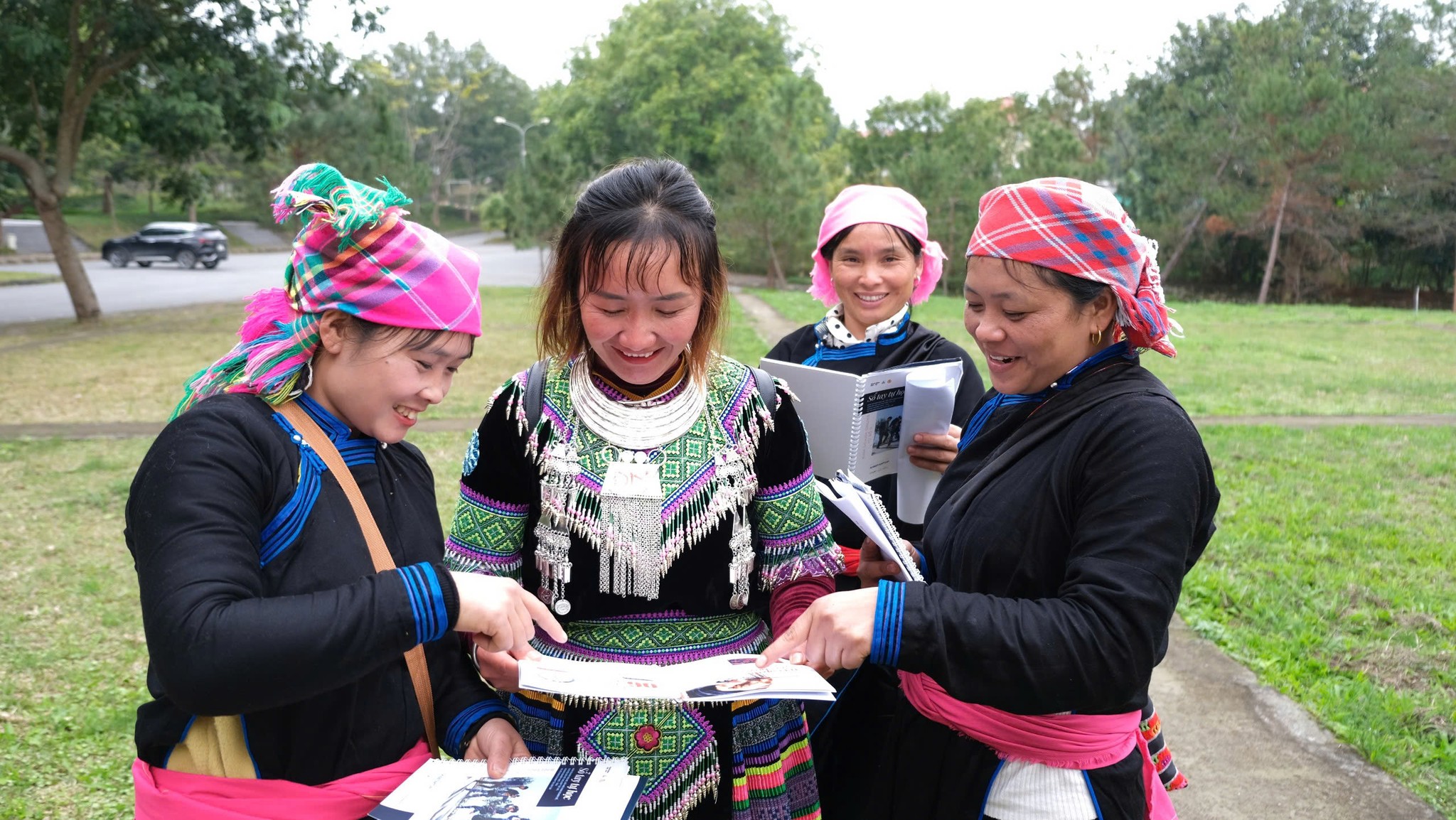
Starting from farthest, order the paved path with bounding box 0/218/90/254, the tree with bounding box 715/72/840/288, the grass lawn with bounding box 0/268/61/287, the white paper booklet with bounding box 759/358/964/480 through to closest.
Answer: the paved path with bounding box 0/218/90/254, the tree with bounding box 715/72/840/288, the grass lawn with bounding box 0/268/61/287, the white paper booklet with bounding box 759/358/964/480

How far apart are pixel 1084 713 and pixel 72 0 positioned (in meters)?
16.6

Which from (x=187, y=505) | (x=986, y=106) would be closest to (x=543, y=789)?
(x=187, y=505)

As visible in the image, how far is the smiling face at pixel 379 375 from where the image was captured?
173cm

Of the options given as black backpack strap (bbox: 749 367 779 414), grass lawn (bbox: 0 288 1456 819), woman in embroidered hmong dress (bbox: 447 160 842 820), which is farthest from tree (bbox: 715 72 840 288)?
woman in embroidered hmong dress (bbox: 447 160 842 820)

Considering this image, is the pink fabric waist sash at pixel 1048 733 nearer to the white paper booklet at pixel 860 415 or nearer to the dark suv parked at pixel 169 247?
the white paper booklet at pixel 860 415

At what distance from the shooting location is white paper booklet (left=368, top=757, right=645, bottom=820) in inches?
60.7

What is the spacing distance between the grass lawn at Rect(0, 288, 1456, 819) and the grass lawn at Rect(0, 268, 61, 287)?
54.7 feet

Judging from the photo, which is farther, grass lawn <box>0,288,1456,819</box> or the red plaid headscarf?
grass lawn <box>0,288,1456,819</box>

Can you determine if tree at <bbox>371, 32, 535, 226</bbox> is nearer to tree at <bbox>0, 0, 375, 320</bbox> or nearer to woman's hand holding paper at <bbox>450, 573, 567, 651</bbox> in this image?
tree at <bbox>0, 0, 375, 320</bbox>

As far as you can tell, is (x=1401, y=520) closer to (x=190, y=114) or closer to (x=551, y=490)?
(x=551, y=490)

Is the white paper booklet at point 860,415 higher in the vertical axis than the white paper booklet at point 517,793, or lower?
higher

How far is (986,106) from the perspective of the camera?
3019 centimetres

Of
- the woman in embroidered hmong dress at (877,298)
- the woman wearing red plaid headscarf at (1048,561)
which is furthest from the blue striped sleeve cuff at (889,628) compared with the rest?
the woman in embroidered hmong dress at (877,298)

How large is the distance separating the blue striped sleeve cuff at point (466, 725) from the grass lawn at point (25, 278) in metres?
27.6
